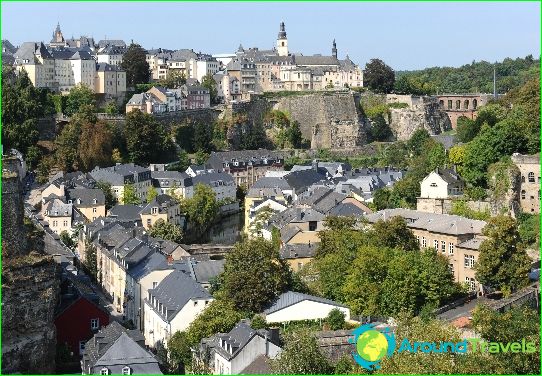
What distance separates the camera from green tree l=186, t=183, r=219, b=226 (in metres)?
47.1

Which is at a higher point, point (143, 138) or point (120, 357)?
point (143, 138)

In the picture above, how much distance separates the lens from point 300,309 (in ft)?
78.8

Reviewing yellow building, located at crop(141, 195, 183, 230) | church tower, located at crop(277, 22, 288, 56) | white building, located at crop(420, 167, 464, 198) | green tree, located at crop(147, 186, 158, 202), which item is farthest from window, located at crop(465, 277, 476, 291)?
church tower, located at crop(277, 22, 288, 56)

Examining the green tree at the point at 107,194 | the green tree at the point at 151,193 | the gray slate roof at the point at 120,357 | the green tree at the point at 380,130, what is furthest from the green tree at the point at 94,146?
the gray slate roof at the point at 120,357

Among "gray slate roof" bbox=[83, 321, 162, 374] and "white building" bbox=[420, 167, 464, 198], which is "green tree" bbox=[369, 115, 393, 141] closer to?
"white building" bbox=[420, 167, 464, 198]

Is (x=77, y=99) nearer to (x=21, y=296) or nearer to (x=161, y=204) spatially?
(x=161, y=204)

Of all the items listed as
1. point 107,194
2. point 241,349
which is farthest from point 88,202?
point 241,349

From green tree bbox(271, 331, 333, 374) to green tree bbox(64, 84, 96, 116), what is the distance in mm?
42630

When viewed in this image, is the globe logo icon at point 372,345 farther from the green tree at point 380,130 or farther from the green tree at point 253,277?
the green tree at point 380,130

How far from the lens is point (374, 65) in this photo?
77.0 m

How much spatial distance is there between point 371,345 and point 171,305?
674 centimetres

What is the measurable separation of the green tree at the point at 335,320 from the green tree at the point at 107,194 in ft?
78.2

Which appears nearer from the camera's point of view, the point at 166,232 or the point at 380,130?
the point at 166,232

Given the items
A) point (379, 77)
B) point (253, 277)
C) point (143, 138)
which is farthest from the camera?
point (379, 77)
